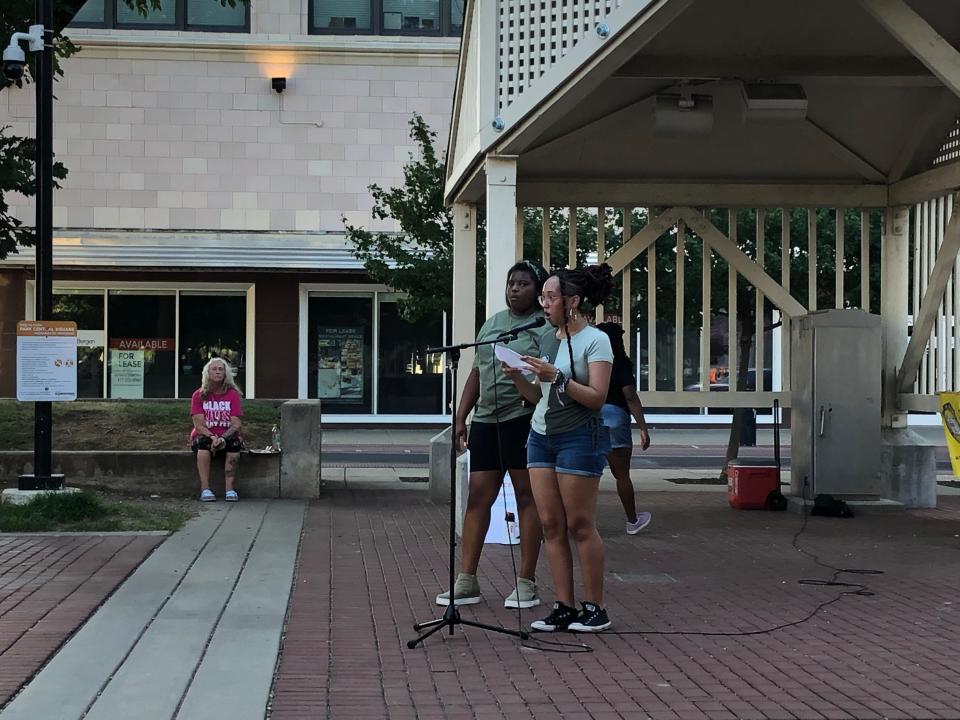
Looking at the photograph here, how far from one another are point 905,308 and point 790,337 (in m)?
1.24

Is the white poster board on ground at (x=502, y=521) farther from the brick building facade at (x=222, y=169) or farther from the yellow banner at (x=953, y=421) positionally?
the brick building facade at (x=222, y=169)

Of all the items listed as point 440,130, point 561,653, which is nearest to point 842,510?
point 561,653

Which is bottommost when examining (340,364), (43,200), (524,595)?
(524,595)

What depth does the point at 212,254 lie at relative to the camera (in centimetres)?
2725

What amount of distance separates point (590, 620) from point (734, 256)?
6883 mm

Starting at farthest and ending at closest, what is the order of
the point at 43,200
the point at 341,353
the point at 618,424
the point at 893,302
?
1. the point at 341,353
2. the point at 893,302
3. the point at 43,200
4. the point at 618,424

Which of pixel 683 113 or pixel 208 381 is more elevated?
pixel 683 113

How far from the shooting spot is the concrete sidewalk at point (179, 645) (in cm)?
505

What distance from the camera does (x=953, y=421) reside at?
10.7 metres

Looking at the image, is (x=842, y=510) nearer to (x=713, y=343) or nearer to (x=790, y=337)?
(x=790, y=337)

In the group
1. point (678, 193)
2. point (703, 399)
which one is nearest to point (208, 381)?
point (703, 399)

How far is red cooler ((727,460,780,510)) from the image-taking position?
12219 millimetres

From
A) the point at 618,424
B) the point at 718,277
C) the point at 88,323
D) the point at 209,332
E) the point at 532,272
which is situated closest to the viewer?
the point at 532,272

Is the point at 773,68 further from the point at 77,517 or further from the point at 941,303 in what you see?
the point at 77,517
